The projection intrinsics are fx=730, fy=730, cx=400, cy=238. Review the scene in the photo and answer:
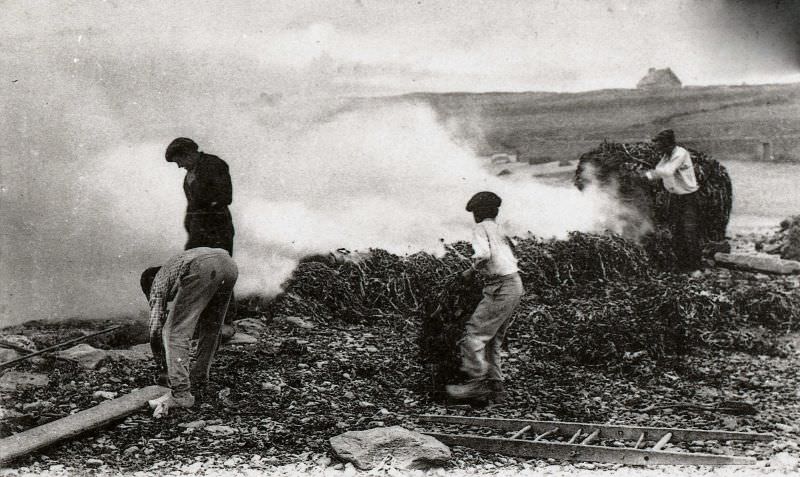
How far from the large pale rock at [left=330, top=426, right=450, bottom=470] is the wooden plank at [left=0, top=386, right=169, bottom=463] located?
45.4 inches

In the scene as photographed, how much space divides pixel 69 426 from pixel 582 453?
2.67 m

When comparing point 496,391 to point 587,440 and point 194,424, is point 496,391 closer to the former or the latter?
point 587,440

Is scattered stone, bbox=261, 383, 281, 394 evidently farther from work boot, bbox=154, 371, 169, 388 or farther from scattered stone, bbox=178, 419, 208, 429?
work boot, bbox=154, 371, 169, 388

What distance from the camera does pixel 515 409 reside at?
14.0ft

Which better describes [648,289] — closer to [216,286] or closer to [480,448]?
[480,448]

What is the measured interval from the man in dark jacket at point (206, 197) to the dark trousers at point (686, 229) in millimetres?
4116

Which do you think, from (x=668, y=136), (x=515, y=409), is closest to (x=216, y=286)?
(x=515, y=409)

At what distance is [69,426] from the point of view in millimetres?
3779

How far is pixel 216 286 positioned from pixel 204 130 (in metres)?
1.22

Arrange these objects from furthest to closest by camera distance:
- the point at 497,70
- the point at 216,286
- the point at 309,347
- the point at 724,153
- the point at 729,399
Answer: the point at 724,153 → the point at 497,70 → the point at 309,347 → the point at 729,399 → the point at 216,286

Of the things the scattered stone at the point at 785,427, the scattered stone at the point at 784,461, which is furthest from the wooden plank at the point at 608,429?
the scattered stone at the point at 785,427

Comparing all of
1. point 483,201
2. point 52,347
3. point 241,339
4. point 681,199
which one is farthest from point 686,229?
point 52,347

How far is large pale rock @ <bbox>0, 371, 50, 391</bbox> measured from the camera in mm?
4191

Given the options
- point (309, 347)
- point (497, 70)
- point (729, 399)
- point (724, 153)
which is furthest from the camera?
point (724, 153)
